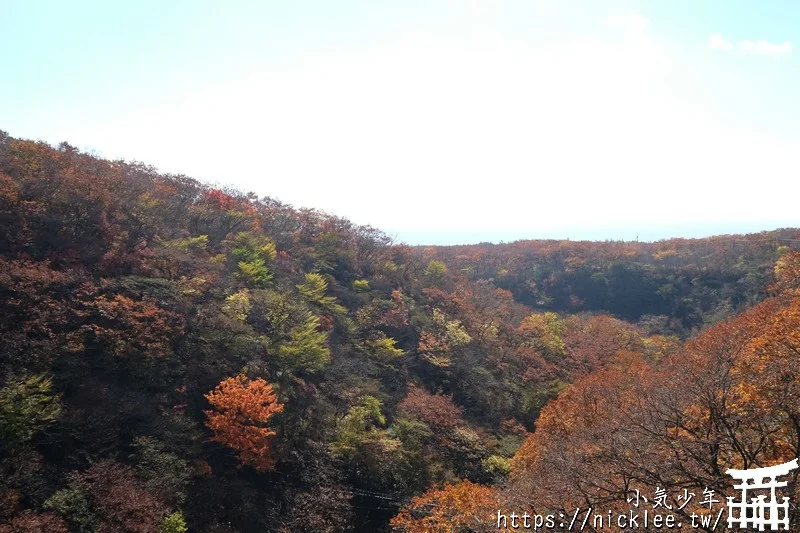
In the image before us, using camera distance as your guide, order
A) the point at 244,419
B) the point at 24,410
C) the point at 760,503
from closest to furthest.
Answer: the point at 760,503
the point at 24,410
the point at 244,419

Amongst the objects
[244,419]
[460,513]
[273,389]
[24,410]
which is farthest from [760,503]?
[24,410]

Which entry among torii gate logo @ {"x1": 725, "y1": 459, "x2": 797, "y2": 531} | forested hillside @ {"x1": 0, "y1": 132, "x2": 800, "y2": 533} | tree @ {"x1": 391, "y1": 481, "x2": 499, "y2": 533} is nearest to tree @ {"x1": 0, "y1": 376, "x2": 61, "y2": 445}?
forested hillside @ {"x1": 0, "y1": 132, "x2": 800, "y2": 533}

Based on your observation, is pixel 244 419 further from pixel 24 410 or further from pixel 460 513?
pixel 460 513

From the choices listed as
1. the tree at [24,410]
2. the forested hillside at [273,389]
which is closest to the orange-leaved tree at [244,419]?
the forested hillside at [273,389]

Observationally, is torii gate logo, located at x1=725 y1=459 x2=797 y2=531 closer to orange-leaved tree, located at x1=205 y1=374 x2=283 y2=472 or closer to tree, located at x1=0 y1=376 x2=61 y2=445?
orange-leaved tree, located at x1=205 y1=374 x2=283 y2=472

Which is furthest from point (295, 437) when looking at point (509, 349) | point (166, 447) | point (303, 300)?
point (509, 349)

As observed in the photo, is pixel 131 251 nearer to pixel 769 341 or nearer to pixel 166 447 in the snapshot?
pixel 166 447
